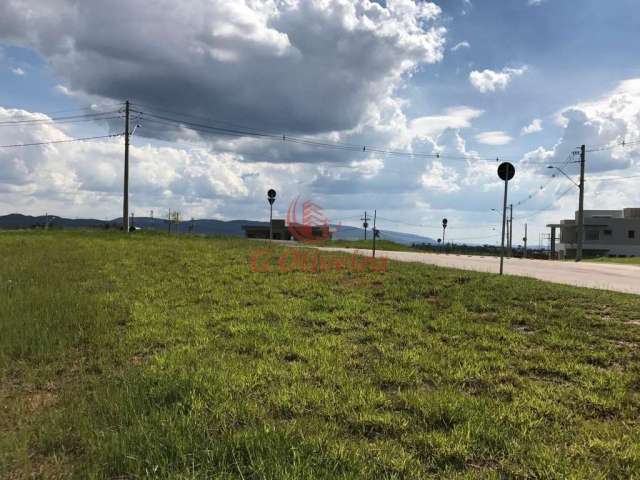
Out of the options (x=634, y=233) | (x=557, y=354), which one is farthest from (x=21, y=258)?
(x=634, y=233)

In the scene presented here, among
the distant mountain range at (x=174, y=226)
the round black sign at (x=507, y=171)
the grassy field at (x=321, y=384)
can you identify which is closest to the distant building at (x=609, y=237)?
the distant mountain range at (x=174, y=226)

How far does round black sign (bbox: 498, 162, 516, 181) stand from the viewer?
1377cm

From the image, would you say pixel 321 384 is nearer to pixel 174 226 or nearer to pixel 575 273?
pixel 575 273

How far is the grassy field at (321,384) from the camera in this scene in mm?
3547

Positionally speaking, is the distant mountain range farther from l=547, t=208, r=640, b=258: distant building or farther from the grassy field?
l=547, t=208, r=640, b=258: distant building

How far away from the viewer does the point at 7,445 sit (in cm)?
387

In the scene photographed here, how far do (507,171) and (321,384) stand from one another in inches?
445

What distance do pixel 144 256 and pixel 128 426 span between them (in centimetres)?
1328

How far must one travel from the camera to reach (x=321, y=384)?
16.7ft

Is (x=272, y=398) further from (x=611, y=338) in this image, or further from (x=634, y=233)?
(x=634, y=233)

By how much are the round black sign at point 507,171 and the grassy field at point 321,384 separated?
4.72 metres

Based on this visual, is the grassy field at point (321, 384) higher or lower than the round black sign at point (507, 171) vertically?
lower

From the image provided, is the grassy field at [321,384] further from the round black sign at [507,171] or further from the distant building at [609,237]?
the distant building at [609,237]

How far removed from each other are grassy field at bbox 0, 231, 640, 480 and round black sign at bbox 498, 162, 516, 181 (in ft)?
15.5
